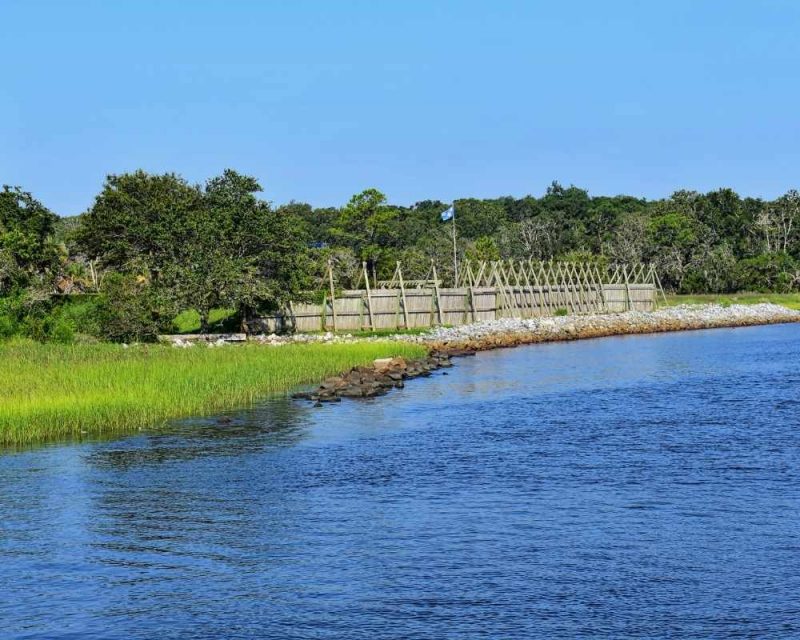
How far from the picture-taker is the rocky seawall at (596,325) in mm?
59900

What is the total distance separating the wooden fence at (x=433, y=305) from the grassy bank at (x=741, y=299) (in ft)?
40.8

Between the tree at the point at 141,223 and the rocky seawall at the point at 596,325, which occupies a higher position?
the tree at the point at 141,223

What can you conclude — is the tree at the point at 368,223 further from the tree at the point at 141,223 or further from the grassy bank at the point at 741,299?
the grassy bank at the point at 741,299

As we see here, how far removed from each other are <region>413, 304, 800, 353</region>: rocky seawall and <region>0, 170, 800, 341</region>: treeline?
863 cm

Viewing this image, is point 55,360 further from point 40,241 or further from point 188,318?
point 40,241

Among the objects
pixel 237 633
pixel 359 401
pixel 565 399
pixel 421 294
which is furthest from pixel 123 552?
pixel 421 294

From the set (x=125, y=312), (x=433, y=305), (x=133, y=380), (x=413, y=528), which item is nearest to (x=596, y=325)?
(x=433, y=305)

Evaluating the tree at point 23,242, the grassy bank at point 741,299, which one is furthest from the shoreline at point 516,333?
the tree at point 23,242

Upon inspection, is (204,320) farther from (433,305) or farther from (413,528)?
(413,528)

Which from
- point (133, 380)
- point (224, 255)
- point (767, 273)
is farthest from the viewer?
point (767, 273)

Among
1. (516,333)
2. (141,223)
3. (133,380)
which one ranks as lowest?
(516,333)

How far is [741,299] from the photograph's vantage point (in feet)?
324

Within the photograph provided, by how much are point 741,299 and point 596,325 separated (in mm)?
31267

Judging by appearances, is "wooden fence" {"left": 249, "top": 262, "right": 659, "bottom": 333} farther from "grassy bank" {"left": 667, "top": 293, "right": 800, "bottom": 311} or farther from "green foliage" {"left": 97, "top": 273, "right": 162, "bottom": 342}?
"grassy bank" {"left": 667, "top": 293, "right": 800, "bottom": 311}
